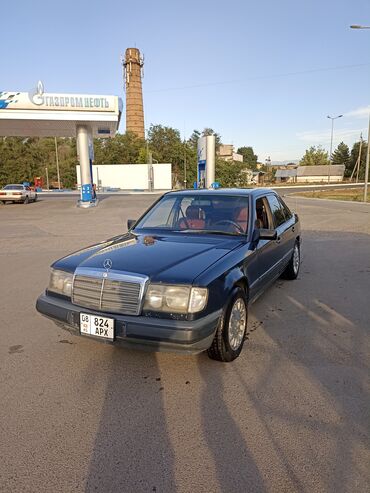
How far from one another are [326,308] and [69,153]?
6851 centimetres

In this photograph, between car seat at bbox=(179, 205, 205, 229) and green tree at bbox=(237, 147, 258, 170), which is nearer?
car seat at bbox=(179, 205, 205, 229)

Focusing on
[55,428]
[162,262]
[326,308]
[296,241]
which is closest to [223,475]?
[55,428]

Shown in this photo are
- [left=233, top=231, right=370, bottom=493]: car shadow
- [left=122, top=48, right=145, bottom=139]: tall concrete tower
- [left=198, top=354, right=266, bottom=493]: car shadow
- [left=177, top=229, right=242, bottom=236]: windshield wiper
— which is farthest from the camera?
[left=122, top=48, right=145, bottom=139]: tall concrete tower

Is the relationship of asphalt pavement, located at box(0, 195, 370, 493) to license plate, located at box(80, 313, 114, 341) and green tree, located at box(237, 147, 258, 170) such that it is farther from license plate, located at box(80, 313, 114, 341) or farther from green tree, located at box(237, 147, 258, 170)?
green tree, located at box(237, 147, 258, 170)

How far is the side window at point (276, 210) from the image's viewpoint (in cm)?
517

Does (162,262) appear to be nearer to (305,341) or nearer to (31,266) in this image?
(305,341)

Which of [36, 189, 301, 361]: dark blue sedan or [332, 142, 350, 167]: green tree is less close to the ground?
[332, 142, 350, 167]: green tree

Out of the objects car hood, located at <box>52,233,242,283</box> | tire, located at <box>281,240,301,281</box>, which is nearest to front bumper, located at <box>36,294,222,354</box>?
car hood, located at <box>52,233,242,283</box>

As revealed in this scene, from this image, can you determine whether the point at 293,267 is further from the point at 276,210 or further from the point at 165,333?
the point at 165,333

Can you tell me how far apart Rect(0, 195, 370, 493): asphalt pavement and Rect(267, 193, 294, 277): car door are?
2.37 ft

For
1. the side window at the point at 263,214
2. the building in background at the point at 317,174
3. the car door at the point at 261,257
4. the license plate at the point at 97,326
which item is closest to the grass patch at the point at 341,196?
the side window at the point at 263,214

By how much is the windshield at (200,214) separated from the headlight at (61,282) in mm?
1454

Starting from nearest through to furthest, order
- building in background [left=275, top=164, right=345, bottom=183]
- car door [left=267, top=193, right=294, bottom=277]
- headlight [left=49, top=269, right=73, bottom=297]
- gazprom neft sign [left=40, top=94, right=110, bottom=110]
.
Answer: headlight [left=49, top=269, right=73, bottom=297], car door [left=267, top=193, right=294, bottom=277], gazprom neft sign [left=40, top=94, right=110, bottom=110], building in background [left=275, top=164, right=345, bottom=183]

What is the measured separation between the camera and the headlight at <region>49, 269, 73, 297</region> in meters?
3.27
